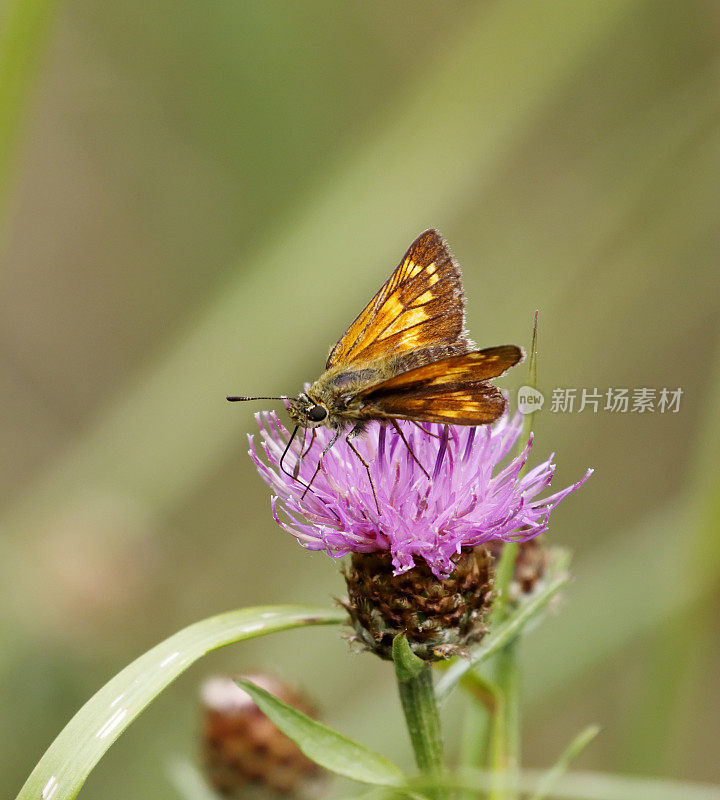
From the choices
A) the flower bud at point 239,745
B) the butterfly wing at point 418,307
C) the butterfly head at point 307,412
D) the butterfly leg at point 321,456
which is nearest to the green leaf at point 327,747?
the butterfly leg at point 321,456

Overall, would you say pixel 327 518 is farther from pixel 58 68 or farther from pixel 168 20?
pixel 58 68

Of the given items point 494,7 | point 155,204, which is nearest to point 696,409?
point 494,7

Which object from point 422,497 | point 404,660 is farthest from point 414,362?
point 404,660

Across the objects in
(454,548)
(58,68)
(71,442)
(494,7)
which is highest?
(58,68)

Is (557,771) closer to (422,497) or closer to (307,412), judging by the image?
(422,497)

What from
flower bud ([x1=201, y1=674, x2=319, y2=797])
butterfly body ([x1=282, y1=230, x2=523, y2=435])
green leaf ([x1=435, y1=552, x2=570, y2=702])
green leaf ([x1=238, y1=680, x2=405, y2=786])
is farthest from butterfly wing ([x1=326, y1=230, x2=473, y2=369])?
flower bud ([x1=201, y1=674, x2=319, y2=797])

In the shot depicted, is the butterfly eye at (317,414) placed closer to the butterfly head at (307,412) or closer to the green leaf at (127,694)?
the butterfly head at (307,412)

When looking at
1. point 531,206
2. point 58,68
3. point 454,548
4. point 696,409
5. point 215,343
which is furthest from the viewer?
point 58,68
